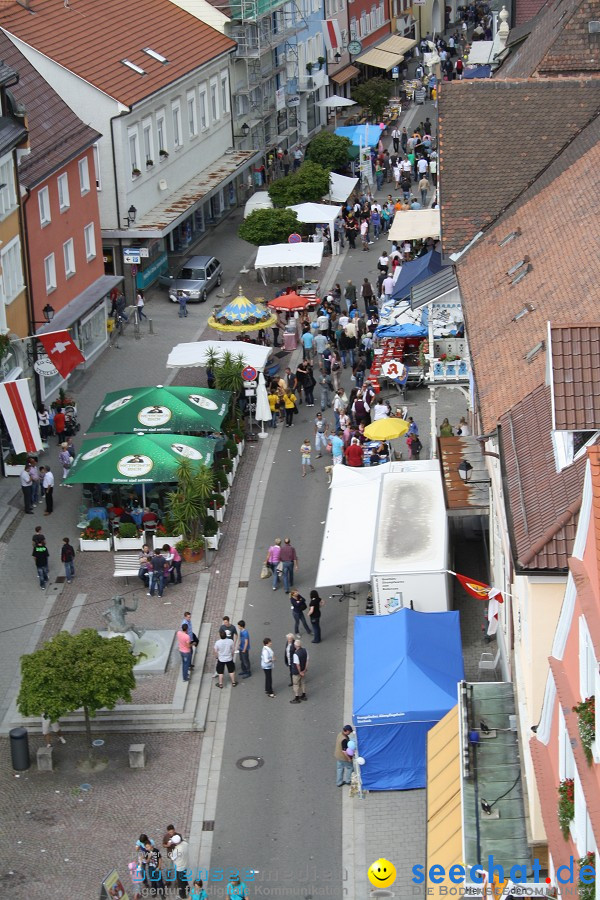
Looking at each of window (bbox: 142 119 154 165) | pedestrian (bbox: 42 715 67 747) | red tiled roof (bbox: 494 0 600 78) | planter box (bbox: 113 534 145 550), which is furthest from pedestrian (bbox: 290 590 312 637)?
window (bbox: 142 119 154 165)

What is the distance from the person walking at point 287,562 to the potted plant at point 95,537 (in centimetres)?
481

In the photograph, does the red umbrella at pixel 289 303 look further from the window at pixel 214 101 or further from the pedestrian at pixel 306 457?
the window at pixel 214 101

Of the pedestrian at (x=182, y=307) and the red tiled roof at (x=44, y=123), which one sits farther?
the pedestrian at (x=182, y=307)

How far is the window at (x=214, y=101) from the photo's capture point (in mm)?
66438

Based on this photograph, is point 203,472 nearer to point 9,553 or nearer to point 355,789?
point 9,553

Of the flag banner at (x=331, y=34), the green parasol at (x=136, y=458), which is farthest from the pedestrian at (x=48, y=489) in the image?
the flag banner at (x=331, y=34)

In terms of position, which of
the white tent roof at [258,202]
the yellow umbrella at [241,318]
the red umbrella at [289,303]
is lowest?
the red umbrella at [289,303]

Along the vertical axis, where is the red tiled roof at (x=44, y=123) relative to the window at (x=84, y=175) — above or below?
above

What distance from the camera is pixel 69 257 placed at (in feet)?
165

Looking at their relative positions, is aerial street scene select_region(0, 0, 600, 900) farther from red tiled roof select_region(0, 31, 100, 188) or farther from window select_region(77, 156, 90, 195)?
window select_region(77, 156, 90, 195)

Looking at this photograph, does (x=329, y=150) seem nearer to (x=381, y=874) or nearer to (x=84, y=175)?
(x=84, y=175)

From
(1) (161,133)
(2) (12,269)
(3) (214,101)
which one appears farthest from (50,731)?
(3) (214,101)

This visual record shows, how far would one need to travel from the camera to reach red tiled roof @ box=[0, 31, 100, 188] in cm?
4784

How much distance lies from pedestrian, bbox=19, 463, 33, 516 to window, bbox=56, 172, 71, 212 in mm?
11892
